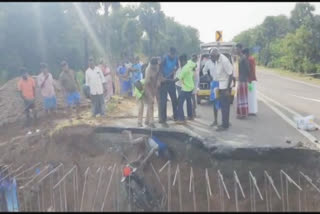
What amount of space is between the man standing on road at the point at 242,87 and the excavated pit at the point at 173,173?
272cm

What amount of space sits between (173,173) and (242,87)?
11.2ft

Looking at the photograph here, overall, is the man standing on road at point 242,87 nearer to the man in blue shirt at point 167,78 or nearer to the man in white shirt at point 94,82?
the man in blue shirt at point 167,78

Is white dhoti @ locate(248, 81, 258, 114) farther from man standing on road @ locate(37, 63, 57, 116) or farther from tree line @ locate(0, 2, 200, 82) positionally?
→ tree line @ locate(0, 2, 200, 82)

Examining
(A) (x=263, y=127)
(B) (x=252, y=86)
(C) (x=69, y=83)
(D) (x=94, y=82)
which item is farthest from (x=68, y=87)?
(A) (x=263, y=127)

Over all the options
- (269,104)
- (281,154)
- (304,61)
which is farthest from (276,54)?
(281,154)

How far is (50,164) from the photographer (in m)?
7.22

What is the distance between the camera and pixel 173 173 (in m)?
6.16

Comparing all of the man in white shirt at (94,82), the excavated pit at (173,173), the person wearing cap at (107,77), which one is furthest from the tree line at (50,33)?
the excavated pit at (173,173)

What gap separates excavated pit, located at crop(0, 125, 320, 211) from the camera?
539 cm

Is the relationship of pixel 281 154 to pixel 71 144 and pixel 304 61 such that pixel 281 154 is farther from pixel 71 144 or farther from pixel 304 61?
pixel 304 61

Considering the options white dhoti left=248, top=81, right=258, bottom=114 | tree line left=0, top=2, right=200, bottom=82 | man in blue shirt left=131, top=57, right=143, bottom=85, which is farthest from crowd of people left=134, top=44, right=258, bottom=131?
tree line left=0, top=2, right=200, bottom=82

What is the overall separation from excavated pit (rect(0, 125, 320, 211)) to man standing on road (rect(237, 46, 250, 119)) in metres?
2.72

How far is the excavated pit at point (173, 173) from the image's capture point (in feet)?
17.7

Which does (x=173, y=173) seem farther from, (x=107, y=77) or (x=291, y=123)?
(x=107, y=77)
